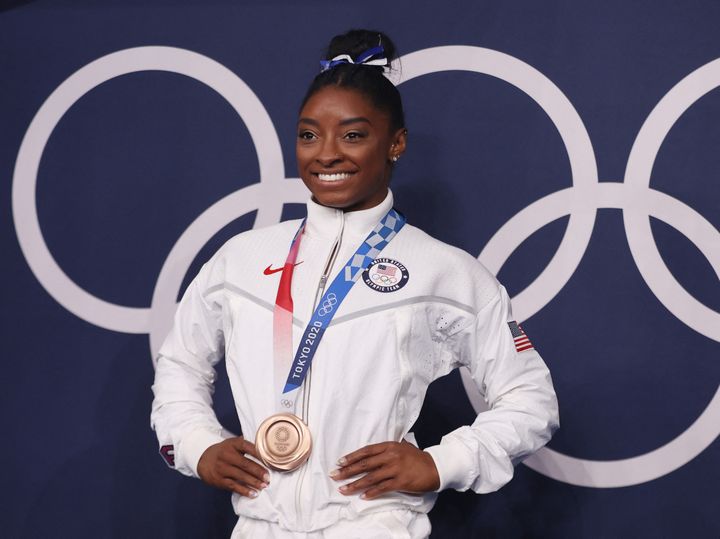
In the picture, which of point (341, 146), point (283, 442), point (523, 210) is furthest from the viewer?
point (523, 210)

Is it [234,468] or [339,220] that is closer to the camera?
[234,468]

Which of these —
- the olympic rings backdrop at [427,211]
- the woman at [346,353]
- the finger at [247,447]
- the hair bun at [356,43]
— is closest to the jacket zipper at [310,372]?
the woman at [346,353]

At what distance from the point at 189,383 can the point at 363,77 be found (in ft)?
2.59

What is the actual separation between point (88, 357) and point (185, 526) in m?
0.57

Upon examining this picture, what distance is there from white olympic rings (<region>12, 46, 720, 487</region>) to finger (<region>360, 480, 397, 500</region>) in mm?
771

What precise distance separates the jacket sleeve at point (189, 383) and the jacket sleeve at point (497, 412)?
19.7 inches

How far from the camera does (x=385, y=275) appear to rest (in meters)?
2.14

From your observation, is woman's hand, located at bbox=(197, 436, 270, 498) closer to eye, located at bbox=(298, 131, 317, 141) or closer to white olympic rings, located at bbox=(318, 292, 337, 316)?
white olympic rings, located at bbox=(318, 292, 337, 316)

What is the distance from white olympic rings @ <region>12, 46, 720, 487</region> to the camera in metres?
2.61

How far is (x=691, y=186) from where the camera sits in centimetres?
261

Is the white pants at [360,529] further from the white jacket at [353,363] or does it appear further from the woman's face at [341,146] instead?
the woman's face at [341,146]

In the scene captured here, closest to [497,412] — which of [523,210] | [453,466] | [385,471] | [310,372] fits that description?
[453,466]

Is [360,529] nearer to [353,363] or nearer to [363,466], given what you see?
[363,466]

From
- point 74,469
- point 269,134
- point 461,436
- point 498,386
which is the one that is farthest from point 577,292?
point 74,469
